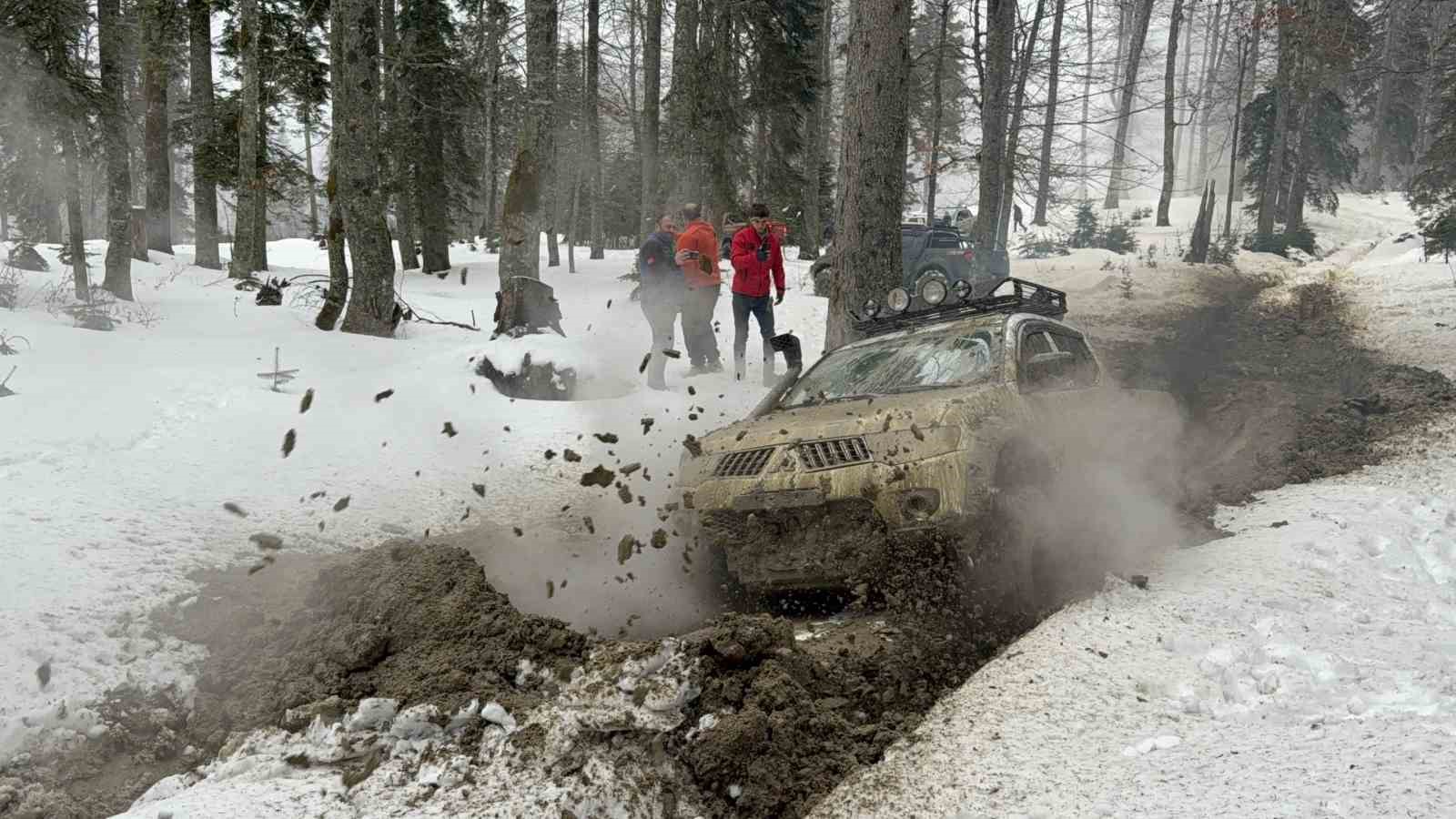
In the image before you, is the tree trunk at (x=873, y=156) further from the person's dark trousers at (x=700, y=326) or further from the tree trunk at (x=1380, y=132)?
the tree trunk at (x=1380, y=132)

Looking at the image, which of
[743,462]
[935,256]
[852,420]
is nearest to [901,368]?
[852,420]

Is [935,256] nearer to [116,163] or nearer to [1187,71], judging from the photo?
[116,163]

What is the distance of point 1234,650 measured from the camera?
13.1 ft

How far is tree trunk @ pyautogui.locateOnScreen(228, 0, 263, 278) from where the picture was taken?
56.3ft

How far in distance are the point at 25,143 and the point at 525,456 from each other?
1062 cm

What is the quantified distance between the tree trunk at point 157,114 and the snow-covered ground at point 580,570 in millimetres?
9357

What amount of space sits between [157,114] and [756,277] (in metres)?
15.5

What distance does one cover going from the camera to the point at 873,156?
9.16 meters

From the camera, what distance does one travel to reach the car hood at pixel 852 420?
502cm

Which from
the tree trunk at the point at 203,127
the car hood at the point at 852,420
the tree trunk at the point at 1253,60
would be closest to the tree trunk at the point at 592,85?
the tree trunk at the point at 203,127

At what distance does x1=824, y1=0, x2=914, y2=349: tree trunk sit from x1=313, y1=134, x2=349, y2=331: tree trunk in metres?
6.41

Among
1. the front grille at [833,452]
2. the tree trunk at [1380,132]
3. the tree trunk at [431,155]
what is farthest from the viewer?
the tree trunk at [1380,132]


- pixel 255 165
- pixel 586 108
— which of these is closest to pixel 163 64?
pixel 255 165

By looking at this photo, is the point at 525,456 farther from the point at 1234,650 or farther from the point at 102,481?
the point at 1234,650
